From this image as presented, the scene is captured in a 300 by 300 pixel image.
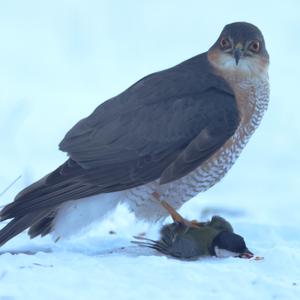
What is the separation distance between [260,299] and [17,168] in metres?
6.15

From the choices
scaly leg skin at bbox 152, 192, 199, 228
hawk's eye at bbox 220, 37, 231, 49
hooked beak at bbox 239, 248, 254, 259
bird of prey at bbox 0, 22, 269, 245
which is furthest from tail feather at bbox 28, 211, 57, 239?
hawk's eye at bbox 220, 37, 231, 49

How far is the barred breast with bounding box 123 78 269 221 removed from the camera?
7746mm

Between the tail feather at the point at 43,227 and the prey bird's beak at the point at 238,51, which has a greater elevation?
the prey bird's beak at the point at 238,51

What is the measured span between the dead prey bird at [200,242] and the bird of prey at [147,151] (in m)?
0.28

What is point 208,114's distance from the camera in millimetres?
7777

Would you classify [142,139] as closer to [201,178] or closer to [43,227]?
[201,178]

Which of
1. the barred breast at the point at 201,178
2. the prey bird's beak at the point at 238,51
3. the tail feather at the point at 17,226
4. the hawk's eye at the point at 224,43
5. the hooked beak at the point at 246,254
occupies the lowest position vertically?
the tail feather at the point at 17,226

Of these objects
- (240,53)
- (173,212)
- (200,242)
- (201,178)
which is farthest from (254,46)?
(200,242)

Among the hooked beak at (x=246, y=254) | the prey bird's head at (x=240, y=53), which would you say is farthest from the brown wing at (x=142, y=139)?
the hooked beak at (x=246, y=254)

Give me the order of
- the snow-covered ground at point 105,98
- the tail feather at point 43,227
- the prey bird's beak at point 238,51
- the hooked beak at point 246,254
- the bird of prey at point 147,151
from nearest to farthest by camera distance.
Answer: the snow-covered ground at point 105,98 < the hooked beak at point 246,254 < the bird of prey at point 147,151 < the tail feather at point 43,227 < the prey bird's beak at point 238,51

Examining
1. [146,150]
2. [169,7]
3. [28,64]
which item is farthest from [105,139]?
[169,7]

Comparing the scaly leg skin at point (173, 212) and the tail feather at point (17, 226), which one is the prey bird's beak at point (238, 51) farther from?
the tail feather at point (17, 226)

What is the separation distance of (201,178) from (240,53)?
0.98 meters

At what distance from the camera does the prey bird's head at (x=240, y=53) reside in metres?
8.18
